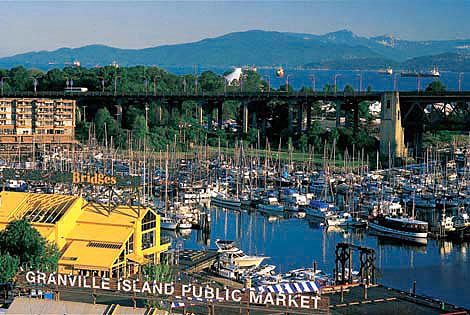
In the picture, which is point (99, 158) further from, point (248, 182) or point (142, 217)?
point (142, 217)

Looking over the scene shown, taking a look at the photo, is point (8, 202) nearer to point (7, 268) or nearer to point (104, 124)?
point (7, 268)

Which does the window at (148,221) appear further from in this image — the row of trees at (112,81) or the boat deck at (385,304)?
the row of trees at (112,81)

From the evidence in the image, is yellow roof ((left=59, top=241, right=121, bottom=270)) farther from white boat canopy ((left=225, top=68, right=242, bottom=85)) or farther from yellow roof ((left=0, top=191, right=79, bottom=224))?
white boat canopy ((left=225, top=68, right=242, bottom=85))

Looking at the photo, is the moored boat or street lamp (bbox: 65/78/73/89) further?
street lamp (bbox: 65/78/73/89)

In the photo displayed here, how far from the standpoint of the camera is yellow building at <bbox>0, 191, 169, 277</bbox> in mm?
26812

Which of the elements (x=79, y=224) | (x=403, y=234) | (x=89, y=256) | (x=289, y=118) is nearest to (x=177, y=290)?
(x=89, y=256)

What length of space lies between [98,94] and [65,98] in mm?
2530

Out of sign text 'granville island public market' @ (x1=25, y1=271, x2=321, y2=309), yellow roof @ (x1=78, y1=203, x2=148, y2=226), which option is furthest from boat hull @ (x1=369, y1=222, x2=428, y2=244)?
sign text 'granville island public market' @ (x1=25, y1=271, x2=321, y2=309)

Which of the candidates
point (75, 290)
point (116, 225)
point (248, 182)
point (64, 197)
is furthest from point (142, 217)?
point (248, 182)

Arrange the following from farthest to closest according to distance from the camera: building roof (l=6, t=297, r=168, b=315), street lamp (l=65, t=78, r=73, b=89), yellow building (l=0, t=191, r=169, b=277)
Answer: street lamp (l=65, t=78, r=73, b=89) → yellow building (l=0, t=191, r=169, b=277) → building roof (l=6, t=297, r=168, b=315)

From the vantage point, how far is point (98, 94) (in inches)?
2911

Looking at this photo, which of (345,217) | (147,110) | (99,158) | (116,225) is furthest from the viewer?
(147,110)

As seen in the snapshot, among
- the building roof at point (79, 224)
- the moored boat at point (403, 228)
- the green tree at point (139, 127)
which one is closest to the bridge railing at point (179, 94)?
the green tree at point (139, 127)

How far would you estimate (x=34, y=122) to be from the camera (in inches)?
2630
